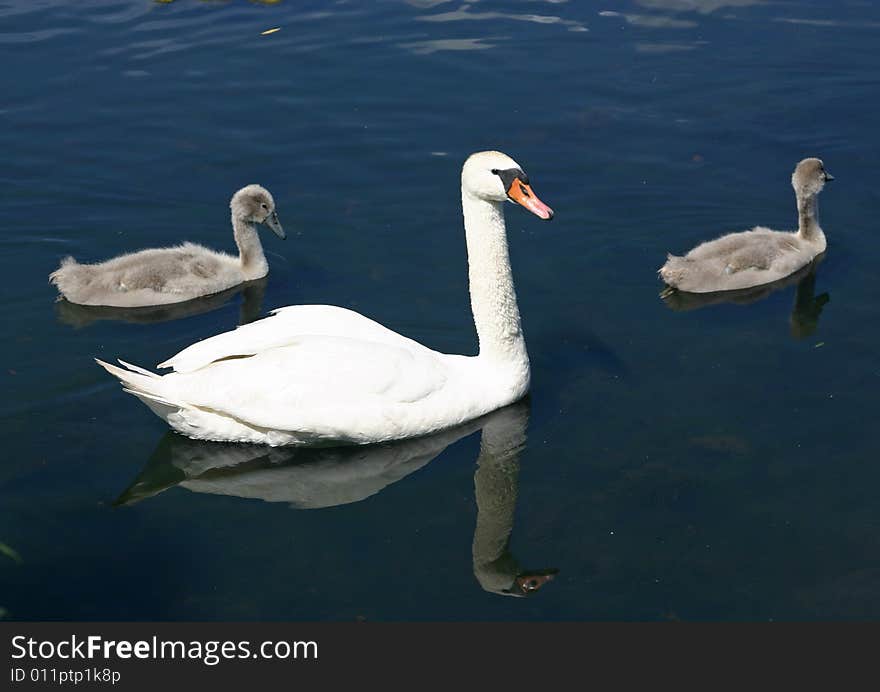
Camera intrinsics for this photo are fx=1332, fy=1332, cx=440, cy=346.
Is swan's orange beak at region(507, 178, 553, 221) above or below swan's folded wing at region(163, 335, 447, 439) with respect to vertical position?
above

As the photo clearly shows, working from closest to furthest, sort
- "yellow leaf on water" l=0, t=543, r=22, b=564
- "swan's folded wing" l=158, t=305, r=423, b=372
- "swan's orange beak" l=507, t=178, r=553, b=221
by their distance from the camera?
1. "yellow leaf on water" l=0, t=543, r=22, b=564
2. "swan's folded wing" l=158, t=305, r=423, b=372
3. "swan's orange beak" l=507, t=178, r=553, b=221

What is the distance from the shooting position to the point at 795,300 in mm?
11344

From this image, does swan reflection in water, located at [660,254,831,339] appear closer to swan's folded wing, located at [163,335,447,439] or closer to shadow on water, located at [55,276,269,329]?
swan's folded wing, located at [163,335,447,439]

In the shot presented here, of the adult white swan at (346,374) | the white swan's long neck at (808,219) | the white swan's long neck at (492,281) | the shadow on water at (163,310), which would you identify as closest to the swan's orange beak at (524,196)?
the adult white swan at (346,374)

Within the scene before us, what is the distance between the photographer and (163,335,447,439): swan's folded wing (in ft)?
29.1

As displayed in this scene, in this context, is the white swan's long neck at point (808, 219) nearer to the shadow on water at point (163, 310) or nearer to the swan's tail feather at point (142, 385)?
the shadow on water at point (163, 310)

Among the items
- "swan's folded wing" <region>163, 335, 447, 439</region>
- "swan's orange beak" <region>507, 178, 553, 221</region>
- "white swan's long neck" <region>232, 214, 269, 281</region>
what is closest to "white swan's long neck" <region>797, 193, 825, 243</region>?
"swan's orange beak" <region>507, 178, 553, 221</region>

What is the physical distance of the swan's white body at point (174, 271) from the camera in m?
11.2

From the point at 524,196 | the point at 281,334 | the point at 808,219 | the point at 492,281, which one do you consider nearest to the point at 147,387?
the point at 281,334

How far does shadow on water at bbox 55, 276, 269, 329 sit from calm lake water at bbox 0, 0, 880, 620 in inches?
2.1

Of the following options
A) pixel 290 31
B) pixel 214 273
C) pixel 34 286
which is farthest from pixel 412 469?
pixel 290 31

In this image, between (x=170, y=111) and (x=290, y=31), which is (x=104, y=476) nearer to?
(x=170, y=111)

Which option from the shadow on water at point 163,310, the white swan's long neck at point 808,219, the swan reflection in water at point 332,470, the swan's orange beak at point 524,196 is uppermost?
the swan's orange beak at point 524,196

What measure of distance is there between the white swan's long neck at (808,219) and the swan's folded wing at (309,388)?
4.61 meters
